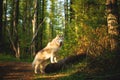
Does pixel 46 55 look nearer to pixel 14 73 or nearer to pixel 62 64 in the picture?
pixel 62 64

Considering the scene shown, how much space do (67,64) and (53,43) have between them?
119cm

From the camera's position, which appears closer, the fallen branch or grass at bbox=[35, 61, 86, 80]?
grass at bbox=[35, 61, 86, 80]

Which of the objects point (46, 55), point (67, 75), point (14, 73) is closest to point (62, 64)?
point (46, 55)

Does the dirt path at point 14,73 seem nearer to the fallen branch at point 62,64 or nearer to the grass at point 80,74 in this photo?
the grass at point 80,74

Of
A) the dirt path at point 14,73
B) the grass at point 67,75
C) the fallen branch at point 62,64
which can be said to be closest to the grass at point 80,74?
the grass at point 67,75

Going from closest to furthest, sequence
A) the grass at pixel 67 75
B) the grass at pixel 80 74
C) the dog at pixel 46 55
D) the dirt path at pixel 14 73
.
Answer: the grass at pixel 80 74
the grass at pixel 67 75
the dirt path at pixel 14 73
the dog at pixel 46 55

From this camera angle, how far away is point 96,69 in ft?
33.8

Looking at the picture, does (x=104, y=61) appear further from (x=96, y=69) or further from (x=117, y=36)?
(x=117, y=36)

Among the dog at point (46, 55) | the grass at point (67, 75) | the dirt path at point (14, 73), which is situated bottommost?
the dirt path at point (14, 73)

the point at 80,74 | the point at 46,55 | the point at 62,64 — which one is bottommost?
the point at 62,64

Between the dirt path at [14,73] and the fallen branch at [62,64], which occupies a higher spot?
the fallen branch at [62,64]

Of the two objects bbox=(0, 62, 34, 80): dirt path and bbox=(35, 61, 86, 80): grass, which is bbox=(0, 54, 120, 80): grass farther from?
bbox=(0, 62, 34, 80): dirt path

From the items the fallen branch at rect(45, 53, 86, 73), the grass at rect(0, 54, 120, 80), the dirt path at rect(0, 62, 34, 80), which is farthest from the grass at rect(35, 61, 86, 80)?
the dirt path at rect(0, 62, 34, 80)

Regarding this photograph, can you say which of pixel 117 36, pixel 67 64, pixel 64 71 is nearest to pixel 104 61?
pixel 117 36
